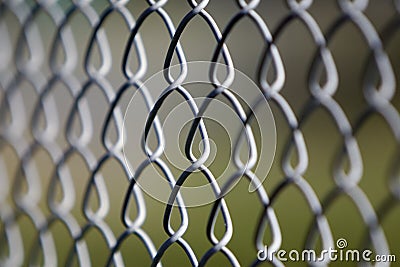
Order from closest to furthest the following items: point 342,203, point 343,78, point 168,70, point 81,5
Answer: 1. point 168,70
2. point 81,5
3. point 343,78
4. point 342,203

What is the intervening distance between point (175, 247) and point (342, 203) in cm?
133

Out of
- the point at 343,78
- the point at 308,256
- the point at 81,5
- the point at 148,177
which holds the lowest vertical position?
the point at 308,256

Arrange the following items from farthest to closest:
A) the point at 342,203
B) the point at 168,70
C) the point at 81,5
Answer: the point at 342,203
the point at 81,5
the point at 168,70

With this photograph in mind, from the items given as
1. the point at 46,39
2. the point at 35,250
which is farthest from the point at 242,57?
the point at 35,250

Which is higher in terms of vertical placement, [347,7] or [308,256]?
[347,7]

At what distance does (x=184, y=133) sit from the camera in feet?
2.09

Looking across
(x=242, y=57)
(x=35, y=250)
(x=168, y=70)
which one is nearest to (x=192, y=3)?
(x=168, y=70)

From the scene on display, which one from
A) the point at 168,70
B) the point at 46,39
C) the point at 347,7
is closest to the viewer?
the point at 347,7

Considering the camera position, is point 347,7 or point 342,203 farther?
point 342,203

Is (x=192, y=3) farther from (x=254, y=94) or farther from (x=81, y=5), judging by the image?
(x=81, y=5)

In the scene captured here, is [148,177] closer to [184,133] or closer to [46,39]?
[184,133]

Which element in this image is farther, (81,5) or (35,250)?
(35,250)

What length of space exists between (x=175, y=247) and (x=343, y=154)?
2.07 meters

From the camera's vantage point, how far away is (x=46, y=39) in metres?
2.81
